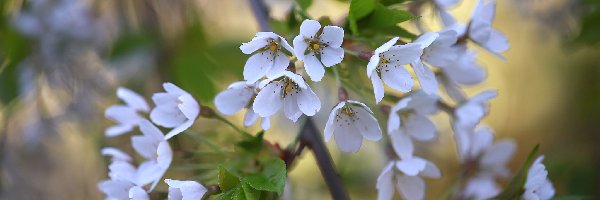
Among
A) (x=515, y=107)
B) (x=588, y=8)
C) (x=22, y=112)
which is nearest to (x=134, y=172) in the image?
(x=22, y=112)

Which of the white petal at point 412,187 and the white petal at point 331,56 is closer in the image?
the white petal at point 331,56

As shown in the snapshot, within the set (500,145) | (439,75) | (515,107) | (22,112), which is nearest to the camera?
(439,75)

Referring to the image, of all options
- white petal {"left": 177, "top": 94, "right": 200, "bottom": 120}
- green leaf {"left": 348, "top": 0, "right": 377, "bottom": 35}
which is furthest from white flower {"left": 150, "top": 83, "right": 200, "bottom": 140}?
green leaf {"left": 348, "top": 0, "right": 377, "bottom": 35}

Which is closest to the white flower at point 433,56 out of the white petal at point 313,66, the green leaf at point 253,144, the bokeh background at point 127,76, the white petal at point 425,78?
the white petal at point 425,78

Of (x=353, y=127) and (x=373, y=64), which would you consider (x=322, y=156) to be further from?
(x=373, y=64)

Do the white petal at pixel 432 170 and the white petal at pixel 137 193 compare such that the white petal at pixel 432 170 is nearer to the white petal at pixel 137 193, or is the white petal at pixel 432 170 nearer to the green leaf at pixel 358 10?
the green leaf at pixel 358 10

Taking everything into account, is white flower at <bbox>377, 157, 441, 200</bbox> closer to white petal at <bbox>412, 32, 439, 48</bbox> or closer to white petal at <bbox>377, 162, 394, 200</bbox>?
white petal at <bbox>377, 162, 394, 200</bbox>

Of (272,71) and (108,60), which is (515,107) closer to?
(108,60)
